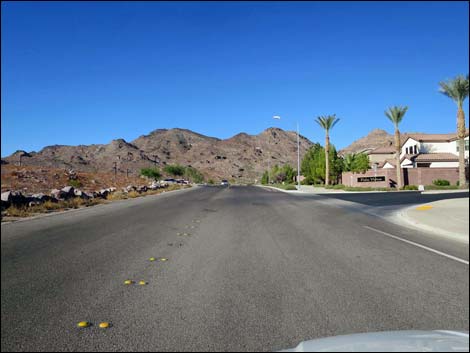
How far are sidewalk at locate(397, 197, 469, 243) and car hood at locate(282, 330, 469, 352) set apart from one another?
289 inches

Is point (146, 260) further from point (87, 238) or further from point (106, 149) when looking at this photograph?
point (87, 238)

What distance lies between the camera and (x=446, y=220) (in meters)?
11.1

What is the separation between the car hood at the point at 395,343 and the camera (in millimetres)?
1834

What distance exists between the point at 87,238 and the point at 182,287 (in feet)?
15.2

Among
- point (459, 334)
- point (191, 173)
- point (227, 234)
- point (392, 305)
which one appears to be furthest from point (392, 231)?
point (191, 173)

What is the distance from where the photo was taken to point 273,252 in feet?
24.4

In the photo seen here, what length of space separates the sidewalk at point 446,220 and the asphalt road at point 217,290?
2.73 ft

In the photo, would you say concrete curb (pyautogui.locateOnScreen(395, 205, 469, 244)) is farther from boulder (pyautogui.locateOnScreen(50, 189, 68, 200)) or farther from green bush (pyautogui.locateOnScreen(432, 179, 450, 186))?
green bush (pyautogui.locateOnScreen(432, 179, 450, 186))

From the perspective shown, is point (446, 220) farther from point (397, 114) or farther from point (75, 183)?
point (397, 114)

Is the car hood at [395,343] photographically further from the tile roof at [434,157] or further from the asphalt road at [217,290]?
the tile roof at [434,157]

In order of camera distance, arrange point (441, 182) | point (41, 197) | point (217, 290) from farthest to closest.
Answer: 1. point (441, 182)
2. point (41, 197)
3. point (217, 290)

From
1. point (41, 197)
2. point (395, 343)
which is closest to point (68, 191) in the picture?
point (41, 197)

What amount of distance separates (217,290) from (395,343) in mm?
3213

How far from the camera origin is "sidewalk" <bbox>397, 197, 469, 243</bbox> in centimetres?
920
